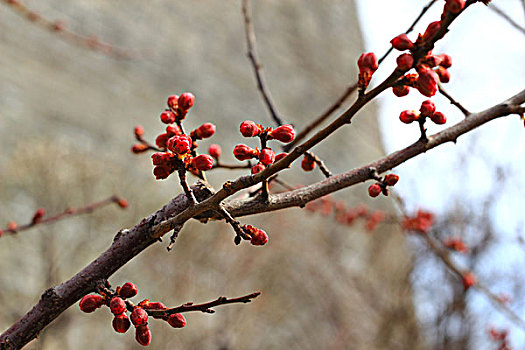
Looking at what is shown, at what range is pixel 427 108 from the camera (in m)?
0.57

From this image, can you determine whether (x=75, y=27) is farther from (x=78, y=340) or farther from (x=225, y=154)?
(x=78, y=340)

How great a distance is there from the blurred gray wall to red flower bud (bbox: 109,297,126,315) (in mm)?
1820

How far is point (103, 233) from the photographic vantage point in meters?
3.82

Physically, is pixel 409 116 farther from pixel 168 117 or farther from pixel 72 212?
pixel 72 212

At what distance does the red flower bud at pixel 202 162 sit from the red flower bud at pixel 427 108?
25 cm

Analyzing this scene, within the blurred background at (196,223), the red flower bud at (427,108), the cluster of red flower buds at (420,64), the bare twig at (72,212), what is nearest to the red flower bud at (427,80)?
the cluster of red flower buds at (420,64)

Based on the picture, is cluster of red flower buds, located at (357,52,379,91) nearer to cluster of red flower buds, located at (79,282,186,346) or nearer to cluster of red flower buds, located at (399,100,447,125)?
cluster of red flower buds, located at (399,100,447,125)

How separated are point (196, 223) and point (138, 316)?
370 centimetres

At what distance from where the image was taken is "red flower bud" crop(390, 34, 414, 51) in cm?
48

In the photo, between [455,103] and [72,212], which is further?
[72,212]

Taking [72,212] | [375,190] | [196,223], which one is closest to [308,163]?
[375,190]

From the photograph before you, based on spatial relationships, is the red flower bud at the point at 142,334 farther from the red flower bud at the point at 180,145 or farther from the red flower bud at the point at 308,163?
the red flower bud at the point at 308,163

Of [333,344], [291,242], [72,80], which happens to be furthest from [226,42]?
[333,344]

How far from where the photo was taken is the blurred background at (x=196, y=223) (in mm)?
3668
